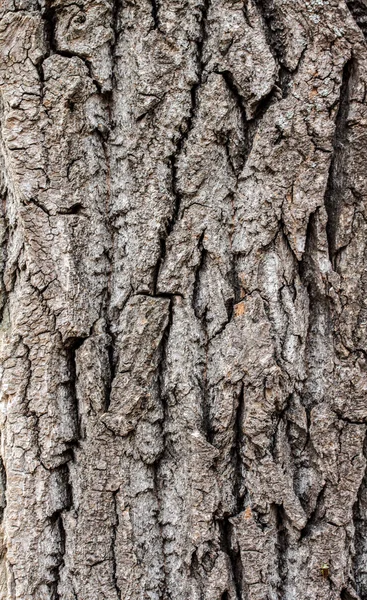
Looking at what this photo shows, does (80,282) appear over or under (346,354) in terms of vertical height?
over

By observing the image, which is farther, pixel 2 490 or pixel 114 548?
pixel 2 490

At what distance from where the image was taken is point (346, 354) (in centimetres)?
128

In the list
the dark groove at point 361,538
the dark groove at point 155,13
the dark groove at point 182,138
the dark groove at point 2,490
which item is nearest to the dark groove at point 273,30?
the dark groove at point 182,138

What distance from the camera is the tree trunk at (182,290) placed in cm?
123

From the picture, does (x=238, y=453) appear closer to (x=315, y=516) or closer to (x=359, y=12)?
(x=315, y=516)

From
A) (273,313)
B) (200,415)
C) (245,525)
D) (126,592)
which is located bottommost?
(126,592)

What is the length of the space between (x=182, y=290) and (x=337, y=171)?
0.53 m

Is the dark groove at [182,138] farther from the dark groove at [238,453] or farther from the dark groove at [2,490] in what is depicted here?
the dark groove at [2,490]

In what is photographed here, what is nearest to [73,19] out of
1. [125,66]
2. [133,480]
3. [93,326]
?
[125,66]

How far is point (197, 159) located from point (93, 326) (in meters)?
0.51

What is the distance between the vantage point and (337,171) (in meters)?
1.29

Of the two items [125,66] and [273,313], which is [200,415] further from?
[125,66]

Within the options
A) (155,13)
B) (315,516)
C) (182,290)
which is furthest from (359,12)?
(315,516)

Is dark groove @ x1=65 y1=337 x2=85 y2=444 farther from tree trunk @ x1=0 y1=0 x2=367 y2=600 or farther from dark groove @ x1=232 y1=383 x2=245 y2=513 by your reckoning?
dark groove @ x1=232 y1=383 x2=245 y2=513
